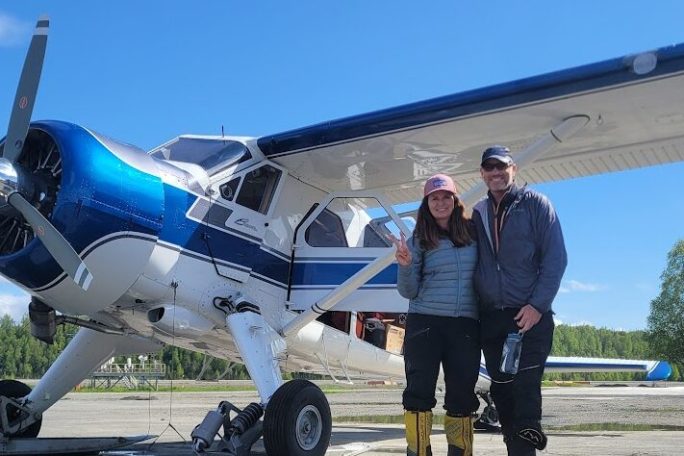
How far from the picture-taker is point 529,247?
349 centimetres

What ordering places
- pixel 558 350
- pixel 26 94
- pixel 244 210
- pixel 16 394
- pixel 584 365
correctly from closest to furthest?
pixel 26 94, pixel 244 210, pixel 16 394, pixel 584 365, pixel 558 350

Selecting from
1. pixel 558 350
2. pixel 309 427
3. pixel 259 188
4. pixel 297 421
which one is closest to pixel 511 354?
pixel 297 421

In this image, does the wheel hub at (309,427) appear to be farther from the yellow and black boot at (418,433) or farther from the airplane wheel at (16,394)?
the airplane wheel at (16,394)

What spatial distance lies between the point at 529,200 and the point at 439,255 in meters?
0.53

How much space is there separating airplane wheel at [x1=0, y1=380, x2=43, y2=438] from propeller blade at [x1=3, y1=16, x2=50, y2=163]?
301 cm

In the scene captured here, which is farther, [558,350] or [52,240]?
[558,350]

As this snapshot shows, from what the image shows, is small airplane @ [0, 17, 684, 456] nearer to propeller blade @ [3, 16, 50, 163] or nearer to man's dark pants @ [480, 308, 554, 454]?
propeller blade @ [3, 16, 50, 163]

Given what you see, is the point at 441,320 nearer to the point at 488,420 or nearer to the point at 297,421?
the point at 297,421

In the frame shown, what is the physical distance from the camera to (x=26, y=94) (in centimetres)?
583

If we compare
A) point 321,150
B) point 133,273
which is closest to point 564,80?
point 321,150

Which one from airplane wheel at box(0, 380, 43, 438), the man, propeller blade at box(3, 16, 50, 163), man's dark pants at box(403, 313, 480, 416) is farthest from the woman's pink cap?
airplane wheel at box(0, 380, 43, 438)

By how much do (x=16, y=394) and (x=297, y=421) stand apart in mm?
3477

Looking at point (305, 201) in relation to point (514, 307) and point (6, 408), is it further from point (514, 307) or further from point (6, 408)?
point (514, 307)

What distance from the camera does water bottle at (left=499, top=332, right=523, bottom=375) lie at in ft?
10.9
